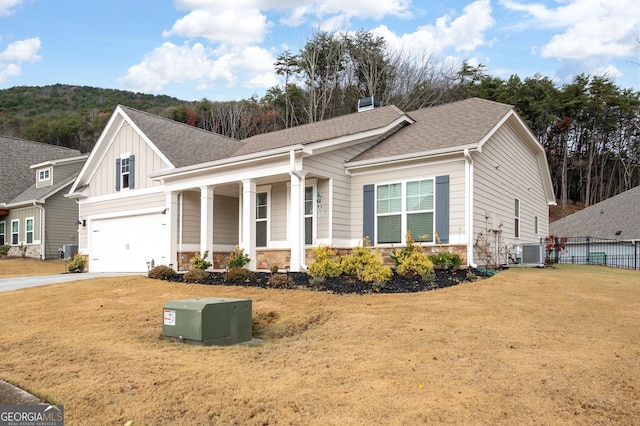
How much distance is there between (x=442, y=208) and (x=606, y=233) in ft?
59.0

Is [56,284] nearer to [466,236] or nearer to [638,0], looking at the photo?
[466,236]

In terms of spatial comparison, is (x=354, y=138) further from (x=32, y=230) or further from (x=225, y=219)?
(x=32, y=230)

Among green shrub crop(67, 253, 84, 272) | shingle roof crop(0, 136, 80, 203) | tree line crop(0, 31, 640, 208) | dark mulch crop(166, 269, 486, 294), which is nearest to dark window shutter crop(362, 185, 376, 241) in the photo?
dark mulch crop(166, 269, 486, 294)

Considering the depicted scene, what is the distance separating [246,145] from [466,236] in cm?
1127

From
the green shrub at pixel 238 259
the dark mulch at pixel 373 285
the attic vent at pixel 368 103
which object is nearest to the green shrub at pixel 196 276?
the dark mulch at pixel 373 285

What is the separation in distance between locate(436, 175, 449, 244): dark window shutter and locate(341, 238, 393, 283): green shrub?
99.5 inches

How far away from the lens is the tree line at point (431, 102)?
38.1 meters

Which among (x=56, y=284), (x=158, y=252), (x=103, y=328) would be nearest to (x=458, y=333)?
(x=103, y=328)

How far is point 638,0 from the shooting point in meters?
11.4

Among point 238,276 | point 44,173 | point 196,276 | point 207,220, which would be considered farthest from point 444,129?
point 44,173

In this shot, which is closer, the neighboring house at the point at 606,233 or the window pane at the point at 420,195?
the window pane at the point at 420,195

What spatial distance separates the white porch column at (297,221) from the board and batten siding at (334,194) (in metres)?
0.75

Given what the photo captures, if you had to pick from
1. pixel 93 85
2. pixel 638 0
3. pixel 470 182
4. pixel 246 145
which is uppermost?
pixel 93 85

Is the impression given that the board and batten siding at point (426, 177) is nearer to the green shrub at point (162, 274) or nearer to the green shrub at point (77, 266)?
the green shrub at point (162, 274)
